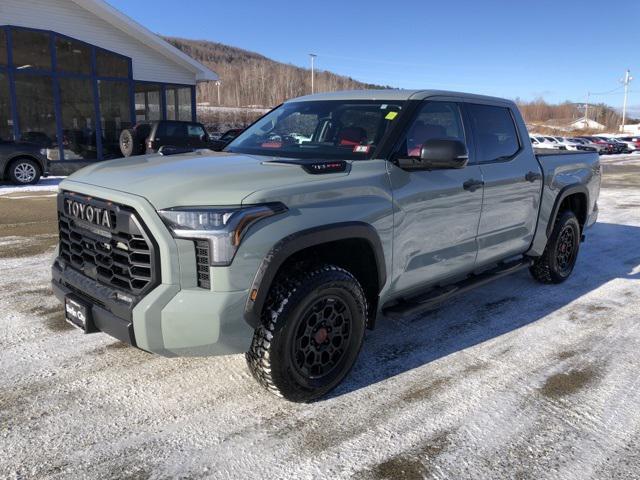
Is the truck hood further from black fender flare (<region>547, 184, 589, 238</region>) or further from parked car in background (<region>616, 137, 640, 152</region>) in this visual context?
parked car in background (<region>616, 137, 640, 152</region>)

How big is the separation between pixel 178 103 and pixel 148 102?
1499 millimetres

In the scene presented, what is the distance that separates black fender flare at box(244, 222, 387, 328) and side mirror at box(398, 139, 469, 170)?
65 cm

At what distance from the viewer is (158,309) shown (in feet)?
8.64

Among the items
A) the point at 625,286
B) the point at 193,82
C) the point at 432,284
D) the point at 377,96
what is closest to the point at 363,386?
the point at 432,284

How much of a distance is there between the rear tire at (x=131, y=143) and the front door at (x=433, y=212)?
13826 mm

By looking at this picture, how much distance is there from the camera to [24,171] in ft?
42.6

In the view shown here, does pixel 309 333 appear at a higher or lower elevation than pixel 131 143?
lower

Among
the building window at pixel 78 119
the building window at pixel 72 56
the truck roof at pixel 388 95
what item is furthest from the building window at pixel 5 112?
the truck roof at pixel 388 95

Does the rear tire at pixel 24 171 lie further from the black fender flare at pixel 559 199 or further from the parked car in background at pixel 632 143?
the parked car in background at pixel 632 143

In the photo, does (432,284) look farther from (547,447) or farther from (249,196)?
(249,196)

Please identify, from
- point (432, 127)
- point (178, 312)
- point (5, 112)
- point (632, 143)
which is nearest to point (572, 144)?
point (632, 143)

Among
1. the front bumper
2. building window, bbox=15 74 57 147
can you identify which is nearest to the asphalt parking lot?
the front bumper

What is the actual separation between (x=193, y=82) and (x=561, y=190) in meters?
18.9

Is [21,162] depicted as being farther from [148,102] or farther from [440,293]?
[440,293]
